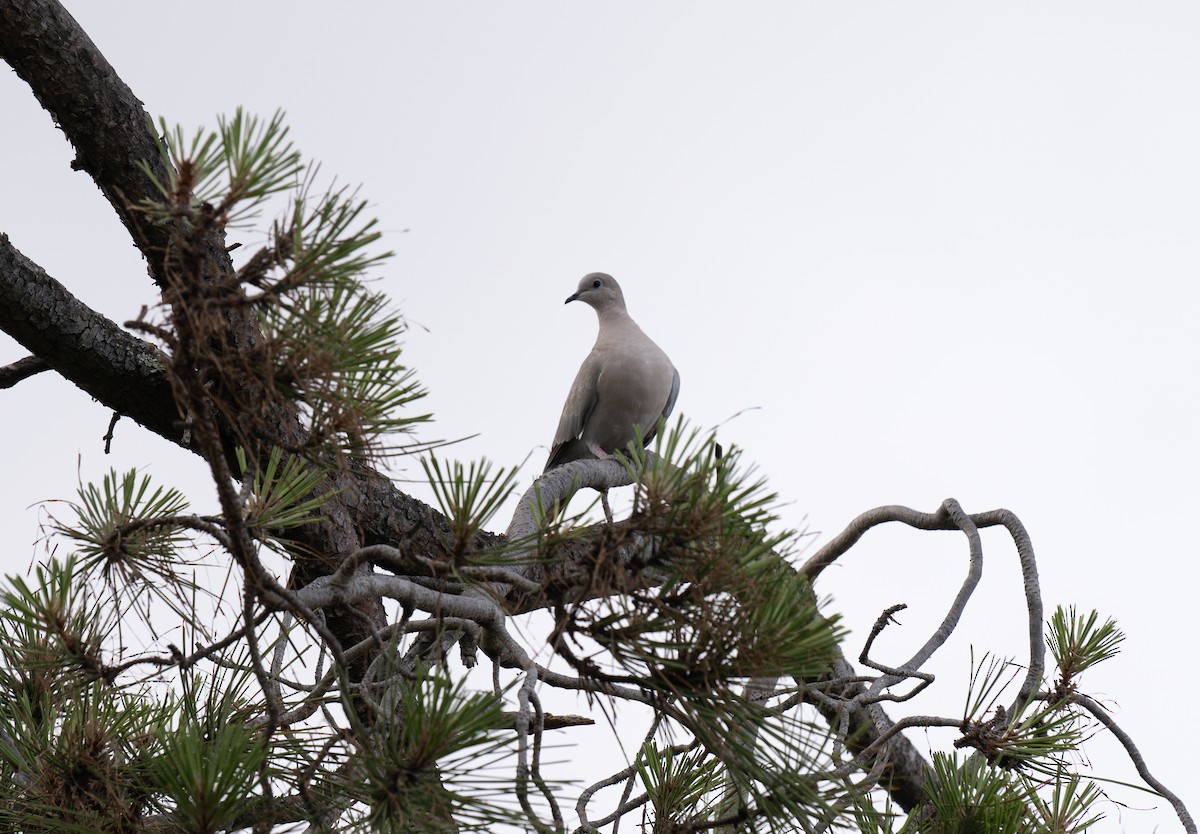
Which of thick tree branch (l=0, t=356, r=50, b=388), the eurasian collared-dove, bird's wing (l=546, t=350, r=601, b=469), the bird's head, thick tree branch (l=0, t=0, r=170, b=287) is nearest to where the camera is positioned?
thick tree branch (l=0, t=0, r=170, b=287)

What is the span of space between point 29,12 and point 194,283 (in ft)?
4.72

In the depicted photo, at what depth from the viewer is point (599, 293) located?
462 centimetres

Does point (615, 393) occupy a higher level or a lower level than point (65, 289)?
higher

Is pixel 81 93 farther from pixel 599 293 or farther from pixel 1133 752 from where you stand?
pixel 599 293

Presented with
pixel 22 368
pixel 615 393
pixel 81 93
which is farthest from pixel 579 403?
pixel 81 93

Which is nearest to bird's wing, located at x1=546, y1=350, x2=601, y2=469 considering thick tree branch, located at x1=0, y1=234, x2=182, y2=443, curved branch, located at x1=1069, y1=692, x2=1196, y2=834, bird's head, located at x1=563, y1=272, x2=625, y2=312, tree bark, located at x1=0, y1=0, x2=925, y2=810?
bird's head, located at x1=563, y1=272, x2=625, y2=312

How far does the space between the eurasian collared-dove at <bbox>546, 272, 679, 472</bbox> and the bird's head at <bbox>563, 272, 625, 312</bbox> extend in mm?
105

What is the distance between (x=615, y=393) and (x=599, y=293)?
0.72 m

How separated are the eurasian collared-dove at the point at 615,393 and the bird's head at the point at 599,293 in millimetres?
105

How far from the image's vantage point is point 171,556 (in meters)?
1.52

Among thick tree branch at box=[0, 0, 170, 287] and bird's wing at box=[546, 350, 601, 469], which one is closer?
thick tree branch at box=[0, 0, 170, 287]

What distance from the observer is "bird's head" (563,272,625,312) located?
4.62m

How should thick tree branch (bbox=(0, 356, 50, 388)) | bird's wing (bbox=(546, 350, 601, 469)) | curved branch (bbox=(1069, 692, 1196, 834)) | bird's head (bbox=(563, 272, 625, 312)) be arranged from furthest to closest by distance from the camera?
bird's head (bbox=(563, 272, 625, 312)) → bird's wing (bbox=(546, 350, 601, 469)) → thick tree branch (bbox=(0, 356, 50, 388)) → curved branch (bbox=(1069, 692, 1196, 834))

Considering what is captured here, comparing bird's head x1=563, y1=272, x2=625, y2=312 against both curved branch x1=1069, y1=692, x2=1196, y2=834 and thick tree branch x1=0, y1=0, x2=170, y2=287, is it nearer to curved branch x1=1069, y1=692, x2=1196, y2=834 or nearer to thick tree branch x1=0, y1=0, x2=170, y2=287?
thick tree branch x1=0, y1=0, x2=170, y2=287
